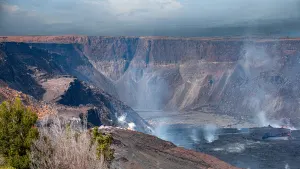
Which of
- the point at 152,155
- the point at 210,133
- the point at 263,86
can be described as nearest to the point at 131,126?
the point at 210,133

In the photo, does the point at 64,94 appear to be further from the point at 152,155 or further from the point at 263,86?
the point at 263,86

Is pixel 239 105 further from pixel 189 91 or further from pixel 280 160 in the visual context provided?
pixel 280 160

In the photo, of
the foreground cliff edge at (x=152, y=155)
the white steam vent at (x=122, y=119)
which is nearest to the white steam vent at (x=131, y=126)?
the white steam vent at (x=122, y=119)

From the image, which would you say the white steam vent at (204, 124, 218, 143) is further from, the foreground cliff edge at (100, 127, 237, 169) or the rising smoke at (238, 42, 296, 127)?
the foreground cliff edge at (100, 127, 237, 169)

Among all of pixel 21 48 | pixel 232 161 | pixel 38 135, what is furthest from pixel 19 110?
pixel 21 48

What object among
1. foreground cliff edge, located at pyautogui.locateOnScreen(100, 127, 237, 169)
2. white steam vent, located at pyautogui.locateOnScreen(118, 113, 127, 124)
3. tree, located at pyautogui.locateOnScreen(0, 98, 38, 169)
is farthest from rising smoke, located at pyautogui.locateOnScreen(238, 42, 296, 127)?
tree, located at pyautogui.locateOnScreen(0, 98, 38, 169)
